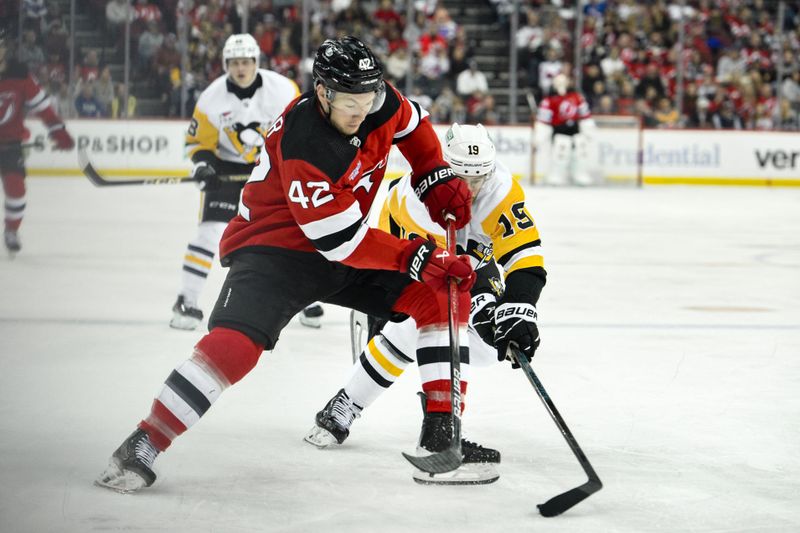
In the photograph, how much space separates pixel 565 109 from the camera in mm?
12859

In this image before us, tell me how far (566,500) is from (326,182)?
2.74 feet

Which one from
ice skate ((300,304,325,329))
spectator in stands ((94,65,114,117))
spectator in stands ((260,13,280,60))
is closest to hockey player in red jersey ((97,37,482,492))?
ice skate ((300,304,325,329))

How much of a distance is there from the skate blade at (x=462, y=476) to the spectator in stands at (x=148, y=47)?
29.1ft

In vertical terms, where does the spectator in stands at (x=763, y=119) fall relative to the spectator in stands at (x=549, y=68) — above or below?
below

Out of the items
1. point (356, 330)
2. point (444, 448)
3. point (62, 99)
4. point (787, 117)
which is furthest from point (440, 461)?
point (787, 117)

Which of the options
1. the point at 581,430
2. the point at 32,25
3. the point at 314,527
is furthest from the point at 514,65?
the point at 314,527

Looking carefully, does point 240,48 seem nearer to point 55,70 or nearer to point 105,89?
point 55,70

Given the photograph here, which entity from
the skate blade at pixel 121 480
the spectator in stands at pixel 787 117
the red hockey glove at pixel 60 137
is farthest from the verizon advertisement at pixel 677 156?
the skate blade at pixel 121 480

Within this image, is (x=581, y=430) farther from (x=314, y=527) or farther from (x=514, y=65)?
(x=514, y=65)

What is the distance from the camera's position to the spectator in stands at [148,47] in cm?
1096

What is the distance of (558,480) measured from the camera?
2742 millimetres

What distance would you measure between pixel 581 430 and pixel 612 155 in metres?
10.3

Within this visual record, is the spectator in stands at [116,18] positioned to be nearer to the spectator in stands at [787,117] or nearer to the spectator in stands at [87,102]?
the spectator in stands at [87,102]

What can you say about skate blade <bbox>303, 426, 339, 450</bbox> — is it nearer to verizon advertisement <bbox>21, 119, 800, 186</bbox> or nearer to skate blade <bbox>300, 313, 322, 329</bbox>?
skate blade <bbox>300, 313, 322, 329</bbox>
